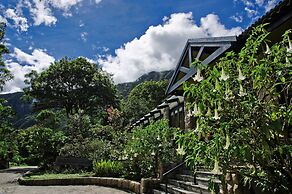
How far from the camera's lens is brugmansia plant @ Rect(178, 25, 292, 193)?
3.62 meters

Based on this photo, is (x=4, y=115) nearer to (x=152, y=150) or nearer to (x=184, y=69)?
(x=152, y=150)

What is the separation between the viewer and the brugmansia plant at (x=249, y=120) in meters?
3.62

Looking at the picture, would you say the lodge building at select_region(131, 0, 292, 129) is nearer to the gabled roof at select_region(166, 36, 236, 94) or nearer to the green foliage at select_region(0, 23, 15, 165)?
the gabled roof at select_region(166, 36, 236, 94)

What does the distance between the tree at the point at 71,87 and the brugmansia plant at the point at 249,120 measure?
95.1 ft

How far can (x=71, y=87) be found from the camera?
32844 millimetres

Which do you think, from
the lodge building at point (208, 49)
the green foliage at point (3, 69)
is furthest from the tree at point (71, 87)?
the lodge building at point (208, 49)

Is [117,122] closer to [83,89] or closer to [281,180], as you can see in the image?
[83,89]

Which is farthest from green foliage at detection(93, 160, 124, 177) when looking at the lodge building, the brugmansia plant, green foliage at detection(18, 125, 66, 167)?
the brugmansia plant

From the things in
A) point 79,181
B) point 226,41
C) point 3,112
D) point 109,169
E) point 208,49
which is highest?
point 208,49

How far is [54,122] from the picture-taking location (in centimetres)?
2723

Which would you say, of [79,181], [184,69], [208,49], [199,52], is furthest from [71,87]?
[208,49]

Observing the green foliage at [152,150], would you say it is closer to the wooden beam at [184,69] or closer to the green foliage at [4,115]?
the wooden beam at [184,69]

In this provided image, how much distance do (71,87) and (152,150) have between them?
25.2 m

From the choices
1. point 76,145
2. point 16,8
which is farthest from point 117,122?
point 16,8
